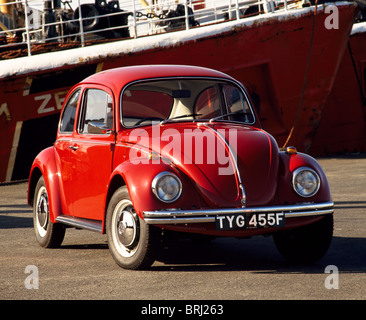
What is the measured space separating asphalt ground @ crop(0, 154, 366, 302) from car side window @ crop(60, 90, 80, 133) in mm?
1167

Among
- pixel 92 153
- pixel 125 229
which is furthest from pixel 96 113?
pixel 125 229

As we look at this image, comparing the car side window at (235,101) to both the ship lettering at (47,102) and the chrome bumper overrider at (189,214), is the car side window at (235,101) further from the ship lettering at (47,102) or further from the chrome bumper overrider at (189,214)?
the ship lettering at (47,102)

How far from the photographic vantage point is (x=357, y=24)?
1739 cm

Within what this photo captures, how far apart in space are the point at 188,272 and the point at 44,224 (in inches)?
90.5

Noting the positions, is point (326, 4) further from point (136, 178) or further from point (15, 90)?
point (136, 178)

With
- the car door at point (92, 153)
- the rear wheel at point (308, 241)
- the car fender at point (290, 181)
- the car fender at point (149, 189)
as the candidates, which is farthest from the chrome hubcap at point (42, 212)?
the car fender at point (290, 181)

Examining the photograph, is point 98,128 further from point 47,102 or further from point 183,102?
point 47,102

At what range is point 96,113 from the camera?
22.4 feet

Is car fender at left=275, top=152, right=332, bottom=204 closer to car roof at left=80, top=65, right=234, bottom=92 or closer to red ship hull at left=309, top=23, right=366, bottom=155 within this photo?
car roof at left=80, top=65, right=234, bottom=92

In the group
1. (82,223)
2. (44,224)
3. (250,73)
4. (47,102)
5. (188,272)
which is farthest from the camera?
(250,73)
